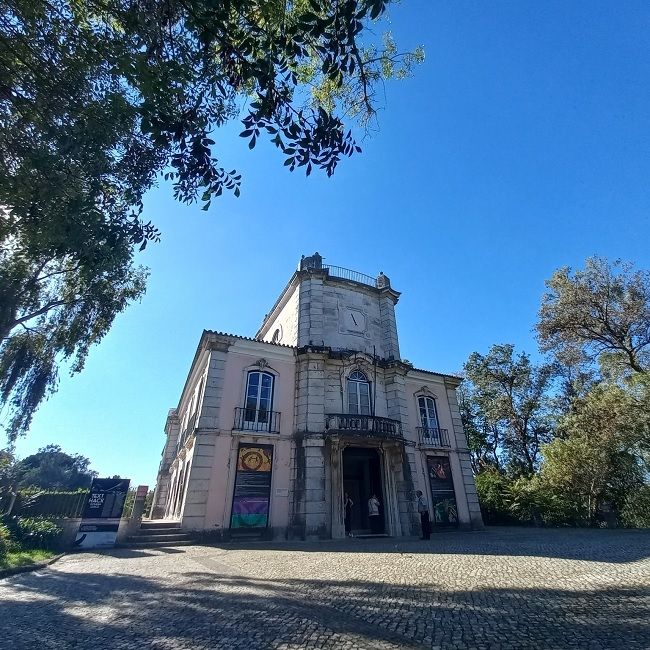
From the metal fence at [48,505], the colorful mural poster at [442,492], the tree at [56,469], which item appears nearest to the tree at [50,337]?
the metal fence at [48,505]

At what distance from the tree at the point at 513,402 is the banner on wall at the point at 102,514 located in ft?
93.5

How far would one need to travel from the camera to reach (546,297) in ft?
75.6

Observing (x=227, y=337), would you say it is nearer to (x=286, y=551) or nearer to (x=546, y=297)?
(x=286, y=551)

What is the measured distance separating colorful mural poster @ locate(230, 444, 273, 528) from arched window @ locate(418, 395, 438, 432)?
29.3 feet

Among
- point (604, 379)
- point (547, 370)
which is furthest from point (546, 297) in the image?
point (547, 370)

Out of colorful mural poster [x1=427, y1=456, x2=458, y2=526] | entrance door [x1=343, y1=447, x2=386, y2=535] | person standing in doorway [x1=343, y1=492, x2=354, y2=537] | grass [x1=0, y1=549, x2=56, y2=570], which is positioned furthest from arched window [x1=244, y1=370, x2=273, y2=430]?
colorful mural poster [x1=427, y1=456, x2=458, y2=526]

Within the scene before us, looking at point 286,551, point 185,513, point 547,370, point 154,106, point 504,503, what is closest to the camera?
point 154,106

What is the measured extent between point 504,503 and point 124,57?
87.6ft

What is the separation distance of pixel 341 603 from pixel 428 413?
16.4 meters

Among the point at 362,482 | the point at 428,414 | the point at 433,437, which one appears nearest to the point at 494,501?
the point at 433,437

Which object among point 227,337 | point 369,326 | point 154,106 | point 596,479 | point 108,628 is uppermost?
point 369,326

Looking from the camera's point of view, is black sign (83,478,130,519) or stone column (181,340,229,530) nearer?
black sign (83,478,130,519)

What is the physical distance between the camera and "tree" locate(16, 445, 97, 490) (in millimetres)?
64562

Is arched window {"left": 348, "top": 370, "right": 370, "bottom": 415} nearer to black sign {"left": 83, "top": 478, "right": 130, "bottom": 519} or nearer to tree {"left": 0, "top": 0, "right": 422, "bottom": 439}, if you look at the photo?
black sign {"left": 83, "top": 478, "right": 130, "bottom": 519}
